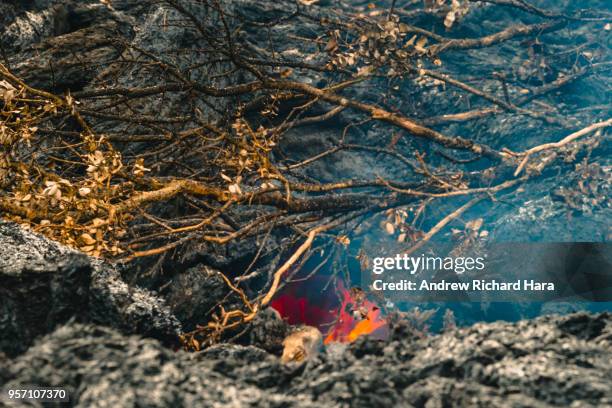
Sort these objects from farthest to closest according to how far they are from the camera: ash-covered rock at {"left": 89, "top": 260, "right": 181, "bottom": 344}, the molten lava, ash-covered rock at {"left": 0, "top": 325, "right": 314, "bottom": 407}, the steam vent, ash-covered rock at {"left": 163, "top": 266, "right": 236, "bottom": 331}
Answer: the molten lava
ash-covered rock at {"left": 163, "top": 266, "right": 236, "bottom": 331}
ash-covered rock at {"left": 89, "top": 260, "right": 181, "bottom": 344}
the steam vent
ash-covered rock at {"left": 0, "top": 325, "right": 314, "bottom": 407}

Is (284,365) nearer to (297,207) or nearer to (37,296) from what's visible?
(37,296)

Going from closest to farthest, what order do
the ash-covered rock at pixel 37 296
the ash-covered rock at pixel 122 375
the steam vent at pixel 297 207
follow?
1. the ash-covered rock at pixel 122 375
2. the steam vent at pixel 297 207
3. the ash-covered rock at pixel 37 296

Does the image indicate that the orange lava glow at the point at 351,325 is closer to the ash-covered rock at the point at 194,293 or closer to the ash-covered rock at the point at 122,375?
the ash-covered rock at the point at 194,293

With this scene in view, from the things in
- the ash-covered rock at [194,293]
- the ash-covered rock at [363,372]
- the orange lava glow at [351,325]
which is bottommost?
the orange lava glow at [351,325]

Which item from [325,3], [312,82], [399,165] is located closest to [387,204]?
[399,165]

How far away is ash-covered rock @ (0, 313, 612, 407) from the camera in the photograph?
53.0 inches

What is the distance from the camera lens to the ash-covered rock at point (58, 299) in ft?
6.22

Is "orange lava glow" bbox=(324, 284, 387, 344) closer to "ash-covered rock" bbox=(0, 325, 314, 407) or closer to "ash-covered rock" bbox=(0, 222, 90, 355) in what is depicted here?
"ash-covered rock" bbox=(0, 222, 90, 355)

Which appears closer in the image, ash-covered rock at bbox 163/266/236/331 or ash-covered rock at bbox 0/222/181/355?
ash-covered rock at bbox 0/222/181/355

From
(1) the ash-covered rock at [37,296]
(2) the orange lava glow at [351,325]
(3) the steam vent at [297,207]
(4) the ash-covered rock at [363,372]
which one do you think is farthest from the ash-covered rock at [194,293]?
(4) the ash-covered rock at [363,372]

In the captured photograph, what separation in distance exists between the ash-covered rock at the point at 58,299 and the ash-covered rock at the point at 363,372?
411 millimetres

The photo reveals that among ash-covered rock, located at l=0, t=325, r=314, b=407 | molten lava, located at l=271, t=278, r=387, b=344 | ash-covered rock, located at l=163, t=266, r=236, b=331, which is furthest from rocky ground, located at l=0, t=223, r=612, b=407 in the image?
molten lava, located at l=271, t=278, r=387, b=344

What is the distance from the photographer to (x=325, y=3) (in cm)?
766

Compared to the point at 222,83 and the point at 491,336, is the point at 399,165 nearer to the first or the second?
the point at 222,83
